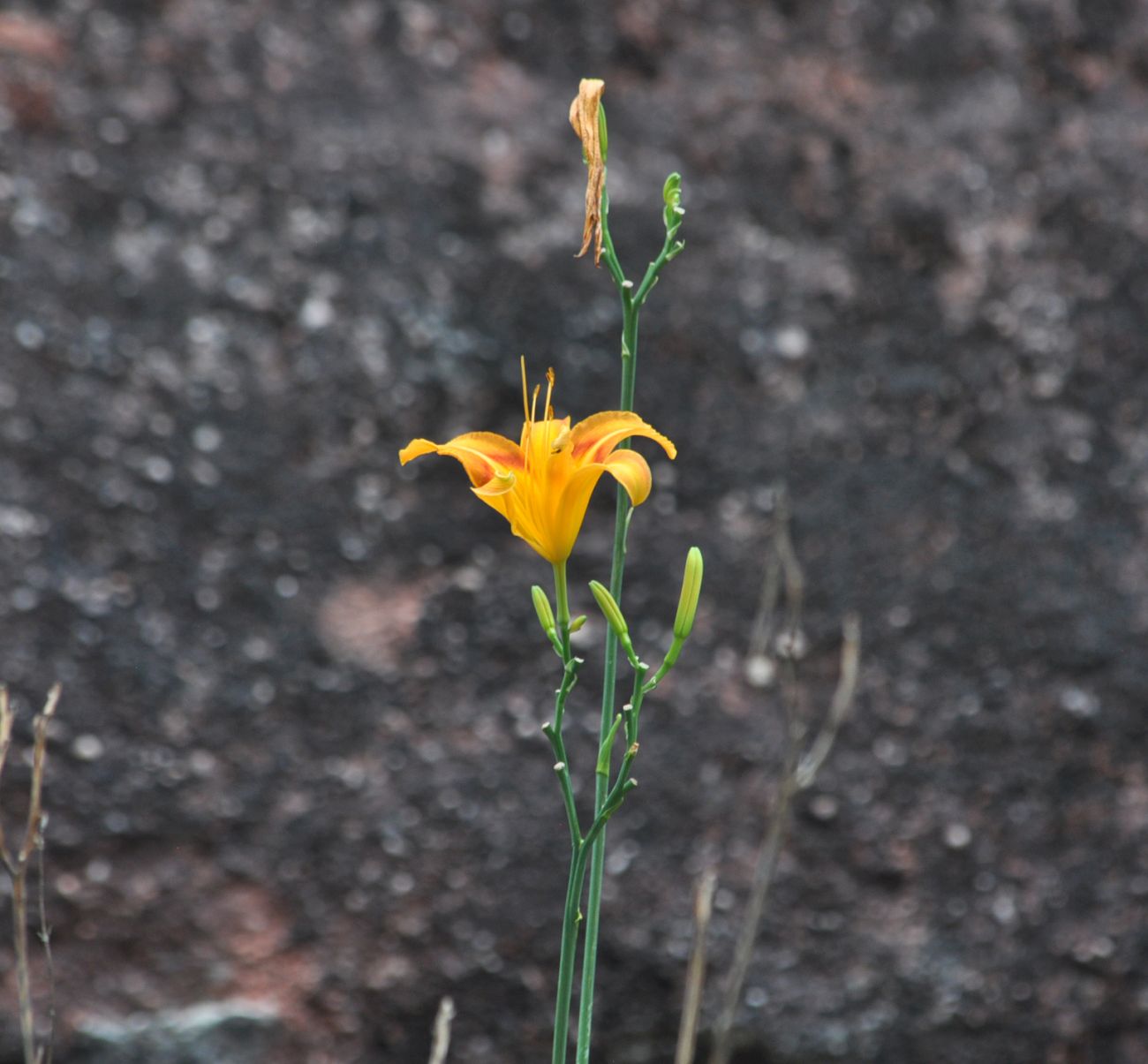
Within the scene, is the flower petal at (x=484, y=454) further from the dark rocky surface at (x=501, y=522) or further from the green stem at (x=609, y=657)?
the dark rocky surface at (x=501, y=522)

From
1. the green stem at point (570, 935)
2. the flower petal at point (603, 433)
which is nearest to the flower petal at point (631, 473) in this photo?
the flower petal at point (603, 433)

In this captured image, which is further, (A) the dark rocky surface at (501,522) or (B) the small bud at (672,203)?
(A) the dark rocky surface at (501,522)

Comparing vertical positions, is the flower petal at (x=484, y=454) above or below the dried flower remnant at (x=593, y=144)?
below

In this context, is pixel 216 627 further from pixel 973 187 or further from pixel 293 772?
pixel 973 187

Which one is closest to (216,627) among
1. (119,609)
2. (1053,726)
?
(119,609)

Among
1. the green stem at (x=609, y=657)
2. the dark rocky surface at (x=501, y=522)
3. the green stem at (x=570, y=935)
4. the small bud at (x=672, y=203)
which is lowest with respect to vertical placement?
the green stem at (x=570, y=935)

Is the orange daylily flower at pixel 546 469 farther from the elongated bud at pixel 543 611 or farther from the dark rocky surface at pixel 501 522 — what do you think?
the dark rocky surface at pixel 501 522

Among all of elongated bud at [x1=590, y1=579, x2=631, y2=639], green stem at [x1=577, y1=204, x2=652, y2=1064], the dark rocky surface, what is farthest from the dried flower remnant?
the dark rocky surface

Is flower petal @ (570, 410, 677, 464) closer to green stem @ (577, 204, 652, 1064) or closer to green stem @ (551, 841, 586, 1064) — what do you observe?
green stem @ (577, 204, 652, 1064)

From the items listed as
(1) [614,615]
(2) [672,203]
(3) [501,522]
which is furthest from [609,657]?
(3) [501,522]
